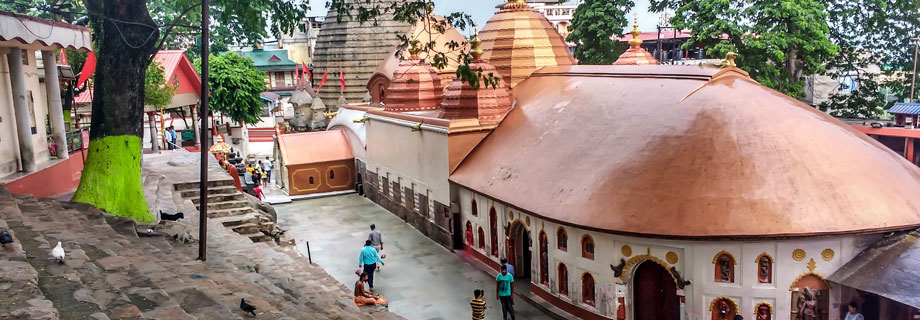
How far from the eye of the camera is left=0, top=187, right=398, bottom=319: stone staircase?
6.53 metres

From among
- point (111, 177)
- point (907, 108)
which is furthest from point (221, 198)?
point (907, 108)

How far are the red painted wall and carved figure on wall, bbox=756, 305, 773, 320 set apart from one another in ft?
43.3

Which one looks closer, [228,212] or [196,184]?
[228,212]

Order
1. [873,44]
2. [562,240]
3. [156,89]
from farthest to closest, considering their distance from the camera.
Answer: [873,44]
[156,89]
[562,240]

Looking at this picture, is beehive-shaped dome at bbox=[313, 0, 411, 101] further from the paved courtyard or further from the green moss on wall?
the green moss on wall

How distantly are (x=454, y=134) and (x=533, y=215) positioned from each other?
5.47 m

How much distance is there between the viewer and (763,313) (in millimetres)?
13086

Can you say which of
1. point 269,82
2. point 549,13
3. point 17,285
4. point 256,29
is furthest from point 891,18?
point 269,82

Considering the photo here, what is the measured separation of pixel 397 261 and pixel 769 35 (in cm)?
1537

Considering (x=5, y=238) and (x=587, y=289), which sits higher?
(x=5, y=238)

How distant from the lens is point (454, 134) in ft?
66.4

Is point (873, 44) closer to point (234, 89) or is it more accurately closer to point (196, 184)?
point (196, 184)

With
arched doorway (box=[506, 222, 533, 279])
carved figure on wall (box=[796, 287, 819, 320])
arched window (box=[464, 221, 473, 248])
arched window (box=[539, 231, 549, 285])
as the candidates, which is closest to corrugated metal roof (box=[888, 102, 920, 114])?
carved figure on wall (box=[796, 287, 819, 320])

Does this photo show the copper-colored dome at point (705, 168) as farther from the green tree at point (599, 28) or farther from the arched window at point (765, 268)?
the green tree at point (599, 28)
